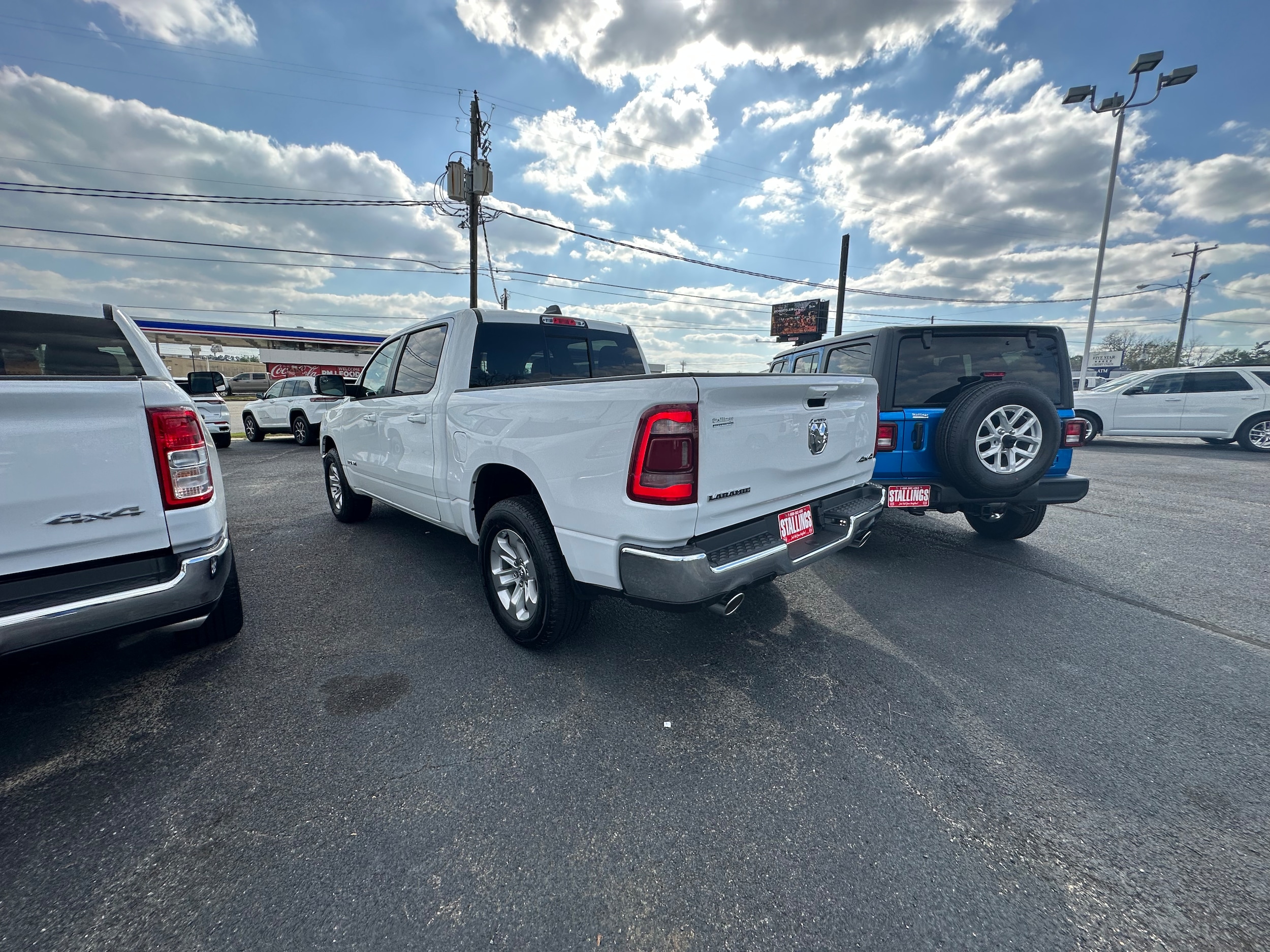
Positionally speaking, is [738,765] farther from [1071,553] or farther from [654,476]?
[1071,553]

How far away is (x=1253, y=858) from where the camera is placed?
166 centimetres

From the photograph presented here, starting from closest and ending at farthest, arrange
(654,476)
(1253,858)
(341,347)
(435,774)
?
(1253,858)
(435,774)
(654,476)
(341,347)

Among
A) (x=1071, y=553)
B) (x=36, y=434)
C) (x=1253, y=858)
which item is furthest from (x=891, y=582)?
(x=36, y=434)

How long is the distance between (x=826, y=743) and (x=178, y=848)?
2368mm

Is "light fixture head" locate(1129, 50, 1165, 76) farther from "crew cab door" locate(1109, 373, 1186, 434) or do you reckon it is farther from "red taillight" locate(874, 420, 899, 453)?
"red taillight" locate(874, 420, 899, 453)

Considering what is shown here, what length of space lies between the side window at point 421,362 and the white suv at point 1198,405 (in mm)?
13541

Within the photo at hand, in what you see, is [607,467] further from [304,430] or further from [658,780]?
[304,430]

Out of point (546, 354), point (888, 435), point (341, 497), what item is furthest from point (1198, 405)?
point (341, 497)

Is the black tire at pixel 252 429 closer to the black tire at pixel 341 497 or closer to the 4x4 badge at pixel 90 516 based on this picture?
the black tire at pixel 341 497

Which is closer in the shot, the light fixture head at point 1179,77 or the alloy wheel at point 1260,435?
the alloy wheel at point 1260,435

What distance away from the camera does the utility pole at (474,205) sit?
17.1 metres

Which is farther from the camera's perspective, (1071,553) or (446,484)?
(1071,553)

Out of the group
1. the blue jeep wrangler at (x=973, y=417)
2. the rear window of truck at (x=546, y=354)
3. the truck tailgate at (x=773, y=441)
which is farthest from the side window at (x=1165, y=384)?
the rear window of truck at (x=546, y=354)

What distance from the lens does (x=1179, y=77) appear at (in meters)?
15.4
